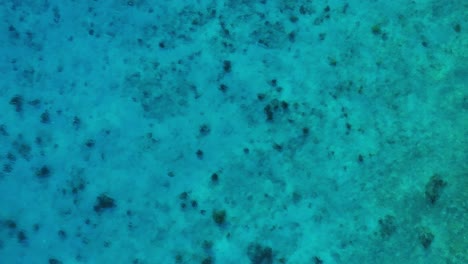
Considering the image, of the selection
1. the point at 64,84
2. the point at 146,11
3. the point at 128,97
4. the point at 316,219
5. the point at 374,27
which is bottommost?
the point at 64,84

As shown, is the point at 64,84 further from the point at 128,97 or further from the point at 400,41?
the point at 400,41

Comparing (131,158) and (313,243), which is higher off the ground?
(313,243)

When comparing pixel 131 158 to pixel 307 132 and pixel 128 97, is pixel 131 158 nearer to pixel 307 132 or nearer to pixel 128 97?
pixel 128 97

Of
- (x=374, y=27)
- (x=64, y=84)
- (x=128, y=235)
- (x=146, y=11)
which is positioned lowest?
(x=128, y=235)

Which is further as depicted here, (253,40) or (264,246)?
(253,40)

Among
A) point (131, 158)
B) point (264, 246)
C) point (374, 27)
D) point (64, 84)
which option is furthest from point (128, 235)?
point (374, 27)

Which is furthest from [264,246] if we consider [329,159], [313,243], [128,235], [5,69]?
[5,69]
